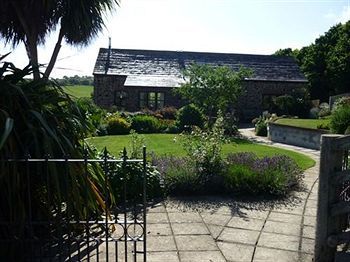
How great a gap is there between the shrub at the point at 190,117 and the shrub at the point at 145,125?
1064 mm

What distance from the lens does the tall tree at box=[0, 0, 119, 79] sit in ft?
28.3

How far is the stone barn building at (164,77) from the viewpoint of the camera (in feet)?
77.8

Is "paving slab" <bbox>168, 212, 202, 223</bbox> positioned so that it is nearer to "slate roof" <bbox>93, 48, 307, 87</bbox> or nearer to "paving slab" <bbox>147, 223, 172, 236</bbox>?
"paving slab" <bbox>147, 223, 172, 236</bbox>

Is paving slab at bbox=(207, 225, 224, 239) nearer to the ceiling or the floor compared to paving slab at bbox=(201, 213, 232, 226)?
nearer to the floor

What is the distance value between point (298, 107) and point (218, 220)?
18502 millimetres

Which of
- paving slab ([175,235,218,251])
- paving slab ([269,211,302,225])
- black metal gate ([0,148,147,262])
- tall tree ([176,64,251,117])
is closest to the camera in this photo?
black metal gate ([0,148,147,262])

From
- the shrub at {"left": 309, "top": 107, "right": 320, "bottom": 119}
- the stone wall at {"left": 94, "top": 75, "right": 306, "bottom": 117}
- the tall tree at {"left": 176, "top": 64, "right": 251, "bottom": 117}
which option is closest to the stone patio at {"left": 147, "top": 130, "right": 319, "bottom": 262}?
the tall tree at {"left": 176, "top": 64, "right": 251, "bottom": 117}

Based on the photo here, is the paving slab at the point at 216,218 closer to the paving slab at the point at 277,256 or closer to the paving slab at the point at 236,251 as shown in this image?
the paving slab at the point at 236,251

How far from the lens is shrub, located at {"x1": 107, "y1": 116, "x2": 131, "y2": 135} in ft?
50.9

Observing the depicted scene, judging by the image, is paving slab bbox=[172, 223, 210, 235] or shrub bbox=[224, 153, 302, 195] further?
shrub bbox=[224, 153, 302, 195]

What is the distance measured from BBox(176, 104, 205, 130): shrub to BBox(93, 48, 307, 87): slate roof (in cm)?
687

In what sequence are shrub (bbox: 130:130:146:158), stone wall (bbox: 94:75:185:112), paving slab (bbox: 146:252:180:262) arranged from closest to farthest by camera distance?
paving slab (bbox: 146:252:180:262)
shrub (bbox: 130:130:146:158)
stone wall (bbox: 94:75:185:112)

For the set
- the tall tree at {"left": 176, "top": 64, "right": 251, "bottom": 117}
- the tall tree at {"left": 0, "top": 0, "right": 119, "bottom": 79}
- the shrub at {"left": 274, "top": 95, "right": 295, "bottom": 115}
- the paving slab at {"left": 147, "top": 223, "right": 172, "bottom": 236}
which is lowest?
the paving slab at {"left": 147, "top": 223, "right": 172, "bottom": 236}

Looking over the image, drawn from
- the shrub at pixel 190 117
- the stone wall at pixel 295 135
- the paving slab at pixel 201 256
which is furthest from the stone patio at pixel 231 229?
the shrub at pixel 190 117
